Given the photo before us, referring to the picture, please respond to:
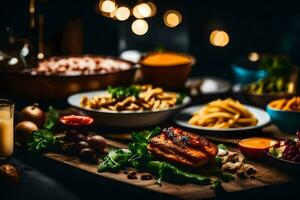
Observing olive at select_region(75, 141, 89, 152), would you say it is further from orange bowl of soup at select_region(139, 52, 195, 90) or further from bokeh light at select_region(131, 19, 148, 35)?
bokeh light at select_region(131, 19, 148, 35)

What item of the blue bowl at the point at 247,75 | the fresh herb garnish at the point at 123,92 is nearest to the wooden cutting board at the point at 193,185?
the fresh herb garnish at the point at 123,92

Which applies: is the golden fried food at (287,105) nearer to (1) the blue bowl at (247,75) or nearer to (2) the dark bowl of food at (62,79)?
(1) the blue bowl at (247,75)

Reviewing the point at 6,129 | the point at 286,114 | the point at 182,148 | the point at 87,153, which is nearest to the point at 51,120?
the point at 6,129

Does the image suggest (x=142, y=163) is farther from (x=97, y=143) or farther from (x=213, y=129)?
(x=213, y=129)

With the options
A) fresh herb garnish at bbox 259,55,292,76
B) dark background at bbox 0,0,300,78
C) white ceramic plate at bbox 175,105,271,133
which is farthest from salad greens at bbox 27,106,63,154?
dark background at bbox 0,0,300,78

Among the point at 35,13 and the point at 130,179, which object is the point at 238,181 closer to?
the point at 130,179

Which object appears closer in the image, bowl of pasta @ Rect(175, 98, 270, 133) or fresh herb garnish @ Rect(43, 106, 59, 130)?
bowl of pasta @ Rect(175, 98, 270, 133)
